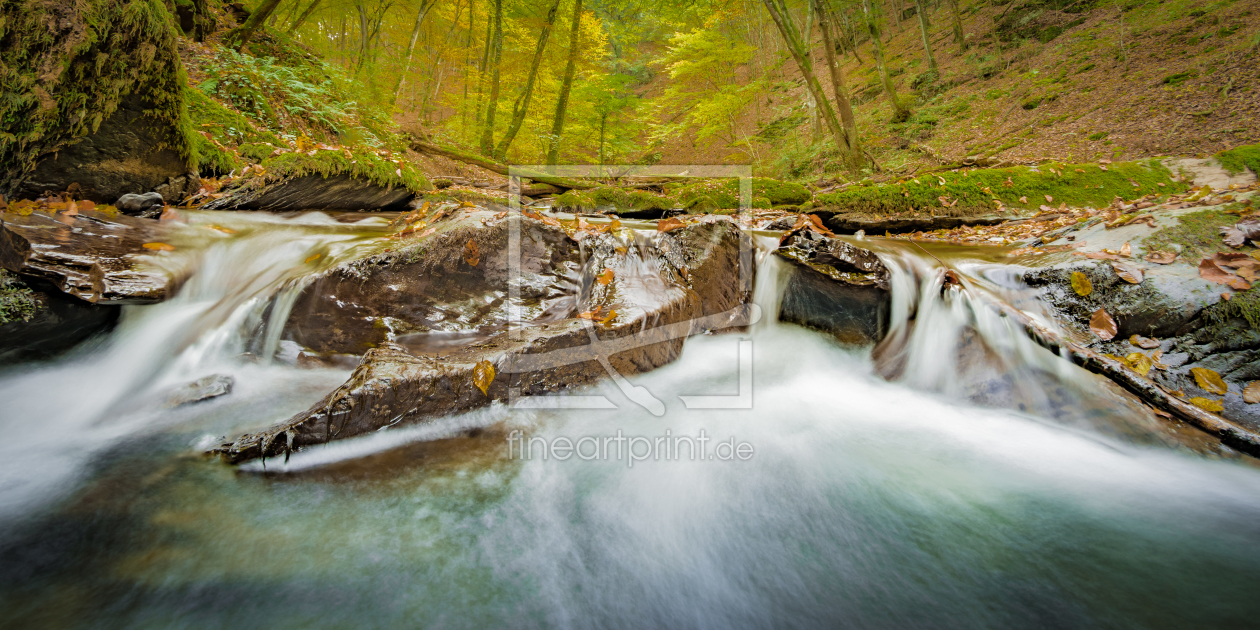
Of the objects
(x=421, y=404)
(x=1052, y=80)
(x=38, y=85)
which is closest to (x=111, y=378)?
(x=421, y=404)

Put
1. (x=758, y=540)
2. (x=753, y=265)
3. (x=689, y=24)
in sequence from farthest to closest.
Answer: (x=689, y=24)
(x=753, y=265)
(x=758, y=540)

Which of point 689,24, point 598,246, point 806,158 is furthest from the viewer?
point 689,24

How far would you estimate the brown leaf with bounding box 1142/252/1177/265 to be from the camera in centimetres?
330

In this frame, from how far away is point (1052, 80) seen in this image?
12766 mm

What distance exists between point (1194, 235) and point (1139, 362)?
1.23 meters

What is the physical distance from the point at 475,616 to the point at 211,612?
85 centimetres

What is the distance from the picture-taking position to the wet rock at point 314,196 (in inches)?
188

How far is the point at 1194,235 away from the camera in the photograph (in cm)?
337

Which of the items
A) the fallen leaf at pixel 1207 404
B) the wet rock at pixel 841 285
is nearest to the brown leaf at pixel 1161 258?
the fallen leaf at pixel 1207 404

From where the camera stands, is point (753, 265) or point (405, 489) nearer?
point (405, 489)

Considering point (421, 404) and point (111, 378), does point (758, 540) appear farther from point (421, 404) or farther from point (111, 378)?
point (111, 378)

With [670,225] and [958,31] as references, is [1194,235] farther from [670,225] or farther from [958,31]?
Answer: [958,31]

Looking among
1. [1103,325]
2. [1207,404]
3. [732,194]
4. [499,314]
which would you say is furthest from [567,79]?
[1207,404]

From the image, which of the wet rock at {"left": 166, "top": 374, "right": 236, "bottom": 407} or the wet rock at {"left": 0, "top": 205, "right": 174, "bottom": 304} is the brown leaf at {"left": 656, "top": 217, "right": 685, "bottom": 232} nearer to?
the wet rock at {"left": 166, "top": 374, "right": 236, "bottom": 407}
